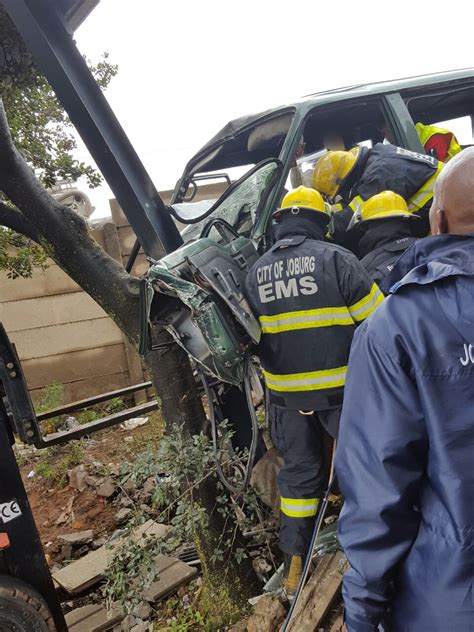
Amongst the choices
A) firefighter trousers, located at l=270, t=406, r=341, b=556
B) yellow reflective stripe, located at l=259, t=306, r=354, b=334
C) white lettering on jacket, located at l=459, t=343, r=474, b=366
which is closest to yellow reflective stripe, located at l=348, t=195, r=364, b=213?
yellow reflective stripe, located at l=259, t=306, r=354, b=334

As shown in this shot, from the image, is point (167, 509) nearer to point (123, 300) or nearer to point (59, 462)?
point (123, 300)

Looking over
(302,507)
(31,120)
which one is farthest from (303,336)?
(31,120)

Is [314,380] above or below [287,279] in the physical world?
below

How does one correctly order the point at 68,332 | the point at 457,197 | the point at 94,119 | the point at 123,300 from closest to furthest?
the point at 457,197
the point at 94,119
the point at 123,300
the point at 68,332

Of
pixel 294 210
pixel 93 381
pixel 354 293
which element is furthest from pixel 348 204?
pixel 93 381

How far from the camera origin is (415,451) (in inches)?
40.3

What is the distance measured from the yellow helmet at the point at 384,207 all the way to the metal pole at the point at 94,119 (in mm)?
1027

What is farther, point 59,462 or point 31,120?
point 59,462

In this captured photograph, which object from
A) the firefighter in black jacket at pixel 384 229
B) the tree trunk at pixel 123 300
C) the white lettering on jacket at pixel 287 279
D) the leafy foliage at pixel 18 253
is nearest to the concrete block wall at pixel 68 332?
the leafy foliage at pixel 18 253

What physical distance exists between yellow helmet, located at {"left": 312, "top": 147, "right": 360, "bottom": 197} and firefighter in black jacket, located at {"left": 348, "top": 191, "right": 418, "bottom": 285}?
1.30 ft

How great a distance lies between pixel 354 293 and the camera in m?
2.36

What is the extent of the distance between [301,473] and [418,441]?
1593 millimetres

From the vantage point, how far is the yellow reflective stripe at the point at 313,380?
237cm

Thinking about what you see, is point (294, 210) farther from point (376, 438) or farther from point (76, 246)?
point (376, 438)
